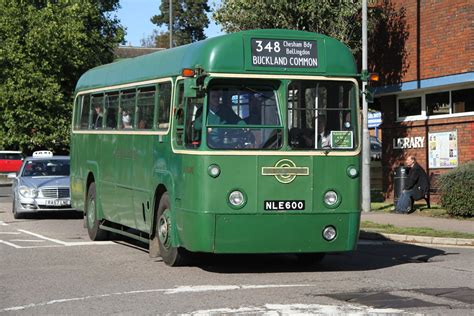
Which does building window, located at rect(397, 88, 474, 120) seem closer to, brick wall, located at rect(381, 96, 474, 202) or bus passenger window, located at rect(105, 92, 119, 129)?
brick wall, located at rect(381, 96, 474, 202)

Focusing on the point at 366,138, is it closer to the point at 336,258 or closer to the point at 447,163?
the point at 447,163

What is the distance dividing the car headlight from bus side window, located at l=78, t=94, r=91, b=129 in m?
3.92

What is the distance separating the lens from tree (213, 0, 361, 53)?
75.6 ft

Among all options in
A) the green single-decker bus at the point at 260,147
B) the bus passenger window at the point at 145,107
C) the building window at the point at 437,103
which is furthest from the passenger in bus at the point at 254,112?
the building window at the point at 437,103

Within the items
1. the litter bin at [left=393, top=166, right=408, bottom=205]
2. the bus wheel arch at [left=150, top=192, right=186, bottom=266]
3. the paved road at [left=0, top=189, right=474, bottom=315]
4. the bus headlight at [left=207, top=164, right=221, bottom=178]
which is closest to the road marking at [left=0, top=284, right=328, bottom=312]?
the paved road at [left=0, top=189, right=474, bottom=315]

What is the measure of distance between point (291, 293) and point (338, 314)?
4.57ft

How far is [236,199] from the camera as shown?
34.5 feet

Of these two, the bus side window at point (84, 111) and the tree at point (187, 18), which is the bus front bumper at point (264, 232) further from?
the tree at point (187, 18)

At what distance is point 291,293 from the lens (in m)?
9.30

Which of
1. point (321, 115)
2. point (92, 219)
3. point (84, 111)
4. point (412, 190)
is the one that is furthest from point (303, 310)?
point (412, 190)

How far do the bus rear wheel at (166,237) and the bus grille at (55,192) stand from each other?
8.58 meters

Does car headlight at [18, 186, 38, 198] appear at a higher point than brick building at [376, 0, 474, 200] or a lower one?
lower

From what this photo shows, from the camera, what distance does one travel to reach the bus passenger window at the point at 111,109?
14.2 m

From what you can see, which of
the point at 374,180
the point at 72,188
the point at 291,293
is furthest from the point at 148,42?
the point at 291,293
